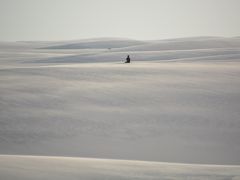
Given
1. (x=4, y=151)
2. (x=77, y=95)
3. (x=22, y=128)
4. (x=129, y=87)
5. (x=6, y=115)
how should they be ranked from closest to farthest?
(x=4, y=151)
(x=22, y=128)
(x=6, y=115)
(x=77, y=95)
(x=129, y=87)

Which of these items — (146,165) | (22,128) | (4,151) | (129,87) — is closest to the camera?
(146,165)

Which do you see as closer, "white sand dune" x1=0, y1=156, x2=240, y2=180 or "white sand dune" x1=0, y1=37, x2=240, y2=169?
"white sand dune" x1=0, y1=156, x2=240, y2=180

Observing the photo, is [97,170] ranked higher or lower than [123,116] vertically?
higher

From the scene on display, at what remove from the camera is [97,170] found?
8414mm

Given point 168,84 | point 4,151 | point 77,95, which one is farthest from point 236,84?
point 4,151

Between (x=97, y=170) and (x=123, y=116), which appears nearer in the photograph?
(x=97, y=170)

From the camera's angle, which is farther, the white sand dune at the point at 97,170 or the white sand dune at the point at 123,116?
the white sand dune at the point at 123,116

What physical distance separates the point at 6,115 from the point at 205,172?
724cm

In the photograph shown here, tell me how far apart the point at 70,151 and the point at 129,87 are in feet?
22.8

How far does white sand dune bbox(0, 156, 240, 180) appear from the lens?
25.4 feet

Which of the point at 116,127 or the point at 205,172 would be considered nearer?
the point at 205,172

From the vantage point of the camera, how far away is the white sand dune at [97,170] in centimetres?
774

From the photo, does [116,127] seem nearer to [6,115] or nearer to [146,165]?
[6,115]

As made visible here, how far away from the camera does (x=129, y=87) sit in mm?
18531
